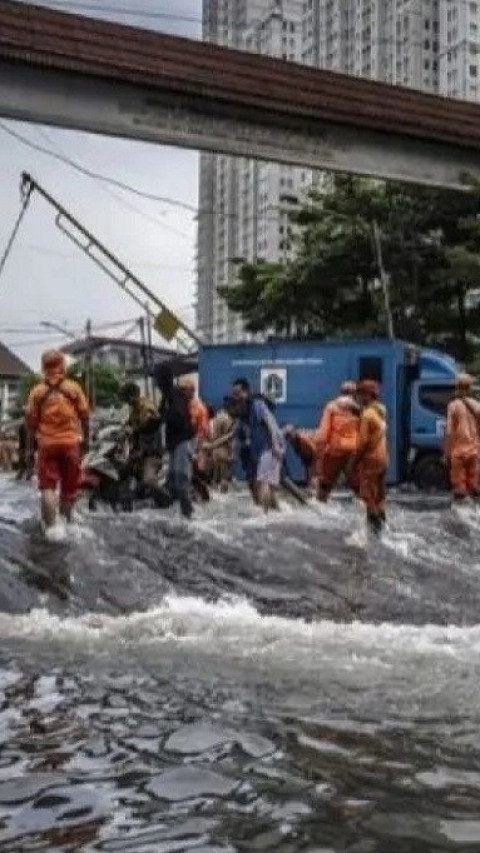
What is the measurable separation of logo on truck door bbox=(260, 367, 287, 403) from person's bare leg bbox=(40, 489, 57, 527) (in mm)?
15803

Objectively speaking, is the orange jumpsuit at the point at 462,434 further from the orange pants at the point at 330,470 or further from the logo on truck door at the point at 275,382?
the logo on truck door at the point at 275,382

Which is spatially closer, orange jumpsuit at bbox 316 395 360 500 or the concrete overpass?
orange jumpsuit at bbox 316 395 360 500

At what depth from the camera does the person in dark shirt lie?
47.3ft

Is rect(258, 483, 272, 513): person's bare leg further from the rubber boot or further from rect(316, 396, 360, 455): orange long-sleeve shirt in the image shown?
the rubber boot

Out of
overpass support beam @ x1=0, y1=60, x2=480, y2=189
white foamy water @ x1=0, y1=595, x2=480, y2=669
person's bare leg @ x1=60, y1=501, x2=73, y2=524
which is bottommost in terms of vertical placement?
white foamy water @ x1=0, y1=595, x2=480, y2=669

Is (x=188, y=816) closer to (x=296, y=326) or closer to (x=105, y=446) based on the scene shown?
(x=105, y=446)

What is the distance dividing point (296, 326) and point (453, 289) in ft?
18.0

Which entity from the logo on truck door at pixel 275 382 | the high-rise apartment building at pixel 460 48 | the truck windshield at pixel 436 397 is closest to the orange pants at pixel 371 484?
the truck windshield at pixel 436 397

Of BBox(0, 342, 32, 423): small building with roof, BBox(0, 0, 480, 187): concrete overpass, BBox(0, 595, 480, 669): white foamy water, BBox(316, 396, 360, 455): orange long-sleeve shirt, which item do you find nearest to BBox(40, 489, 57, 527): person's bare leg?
BBox(0, 595, 480, 669): white foamy water

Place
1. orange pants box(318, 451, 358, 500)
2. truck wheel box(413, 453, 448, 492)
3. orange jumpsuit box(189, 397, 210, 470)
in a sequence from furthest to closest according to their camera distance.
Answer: truck wheel box(413, 453, 448, 492) < orange jumpsuit box(189, 397, 210, 470) < orange pants box(318, 451, 358, 500)

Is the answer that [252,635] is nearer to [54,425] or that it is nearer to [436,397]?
[54,425]

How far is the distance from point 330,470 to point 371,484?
1.44 m

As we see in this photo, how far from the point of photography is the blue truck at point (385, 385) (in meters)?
26.6

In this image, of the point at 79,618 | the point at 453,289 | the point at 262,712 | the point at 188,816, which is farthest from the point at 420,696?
the point at 453,289
